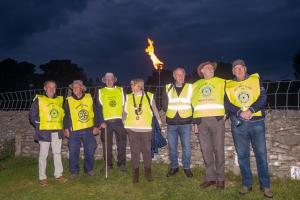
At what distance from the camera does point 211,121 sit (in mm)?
7242

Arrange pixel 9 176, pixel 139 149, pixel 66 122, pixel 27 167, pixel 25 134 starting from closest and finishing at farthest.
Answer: pixel 139 149
pixel 66 122
pixel 9 176
pixel 27 167
pixel 25 134

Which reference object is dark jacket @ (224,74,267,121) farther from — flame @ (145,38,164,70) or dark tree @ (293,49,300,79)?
dark tree @ (293,49,300,79)

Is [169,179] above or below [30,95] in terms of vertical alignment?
below

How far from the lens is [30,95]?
12.5 metres

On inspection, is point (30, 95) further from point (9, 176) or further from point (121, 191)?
point (121, 191)

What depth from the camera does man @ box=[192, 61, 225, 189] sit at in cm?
722

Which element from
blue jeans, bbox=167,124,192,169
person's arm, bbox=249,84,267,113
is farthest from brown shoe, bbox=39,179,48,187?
person's arm, bbox=249,84,267,113

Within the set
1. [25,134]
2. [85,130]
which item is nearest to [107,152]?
[85,130]

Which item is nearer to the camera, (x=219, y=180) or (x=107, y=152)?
(x=219, y=180)

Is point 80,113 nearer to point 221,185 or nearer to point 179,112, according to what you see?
point 179,112

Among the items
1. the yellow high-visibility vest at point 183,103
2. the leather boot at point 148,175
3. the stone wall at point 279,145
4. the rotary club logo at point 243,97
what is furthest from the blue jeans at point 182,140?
the rotary club logo at point 243,97

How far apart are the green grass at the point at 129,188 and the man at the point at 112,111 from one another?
0.58m

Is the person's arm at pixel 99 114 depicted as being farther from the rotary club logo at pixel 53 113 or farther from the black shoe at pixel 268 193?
the black shoe at pixel 268 193

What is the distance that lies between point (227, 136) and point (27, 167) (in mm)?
5779
